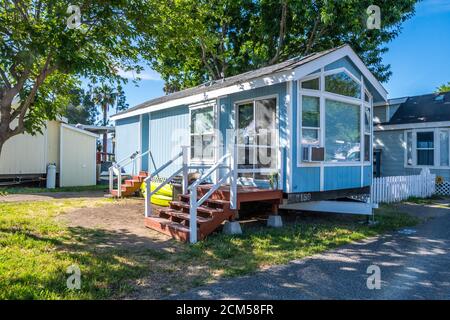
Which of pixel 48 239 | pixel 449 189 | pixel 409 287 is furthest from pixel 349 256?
pixel 449 189

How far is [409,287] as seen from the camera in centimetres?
411

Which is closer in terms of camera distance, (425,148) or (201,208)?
(201,208)

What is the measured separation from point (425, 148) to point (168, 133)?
11335mm

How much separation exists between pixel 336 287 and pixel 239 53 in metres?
15.2

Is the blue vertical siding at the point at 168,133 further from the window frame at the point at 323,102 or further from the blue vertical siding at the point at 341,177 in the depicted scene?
the blue vertical siding at the point at 341,177

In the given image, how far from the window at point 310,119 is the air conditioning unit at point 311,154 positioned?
0.75 ft

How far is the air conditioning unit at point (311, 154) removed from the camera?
7336 mm

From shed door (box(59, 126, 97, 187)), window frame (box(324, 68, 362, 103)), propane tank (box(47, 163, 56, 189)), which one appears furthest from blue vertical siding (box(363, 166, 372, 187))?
shed door (box(59, 126, 97, 187))

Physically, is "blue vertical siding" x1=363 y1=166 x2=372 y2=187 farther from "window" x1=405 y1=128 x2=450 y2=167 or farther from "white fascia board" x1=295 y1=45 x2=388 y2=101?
"window" x1=405 y1=128 x2=450 y2=167

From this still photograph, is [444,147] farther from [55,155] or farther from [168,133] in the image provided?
[55,155]

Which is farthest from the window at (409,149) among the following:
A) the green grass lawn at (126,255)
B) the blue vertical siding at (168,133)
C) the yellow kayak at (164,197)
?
the yellow kayak at (164,197)

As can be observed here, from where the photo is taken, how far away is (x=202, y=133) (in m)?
9.76

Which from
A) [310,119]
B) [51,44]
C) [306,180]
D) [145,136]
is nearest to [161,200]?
[145,136]

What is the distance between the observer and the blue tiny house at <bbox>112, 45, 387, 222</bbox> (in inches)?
289
